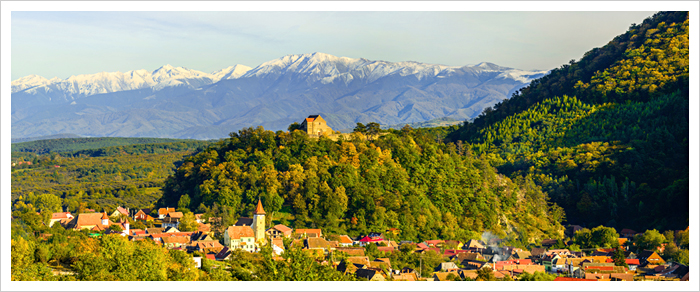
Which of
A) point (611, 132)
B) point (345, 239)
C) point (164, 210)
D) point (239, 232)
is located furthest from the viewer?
point (611, 132)

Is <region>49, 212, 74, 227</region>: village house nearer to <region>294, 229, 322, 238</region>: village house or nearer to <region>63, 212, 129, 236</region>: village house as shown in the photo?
<region>63, 212, 129, 236</region>: village house

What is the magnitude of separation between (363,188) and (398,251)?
11675 mm

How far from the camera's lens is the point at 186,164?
68.9 meters

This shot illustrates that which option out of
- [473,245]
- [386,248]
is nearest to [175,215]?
[386,248]

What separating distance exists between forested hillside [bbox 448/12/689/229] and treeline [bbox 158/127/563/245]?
5141 millimetres

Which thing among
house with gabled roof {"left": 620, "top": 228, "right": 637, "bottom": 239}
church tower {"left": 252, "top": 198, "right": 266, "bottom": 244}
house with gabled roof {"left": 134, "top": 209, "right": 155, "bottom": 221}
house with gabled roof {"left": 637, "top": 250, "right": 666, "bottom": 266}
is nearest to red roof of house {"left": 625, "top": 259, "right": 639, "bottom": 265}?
house with gabled roof {"left": 637, "top": 250, "right": 666, "bottom": 266}

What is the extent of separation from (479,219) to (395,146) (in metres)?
11.0

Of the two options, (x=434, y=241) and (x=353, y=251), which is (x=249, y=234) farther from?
(x=434, y=241)

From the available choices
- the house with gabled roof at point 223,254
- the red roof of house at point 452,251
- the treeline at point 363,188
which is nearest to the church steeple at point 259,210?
the treeline at point 363,188

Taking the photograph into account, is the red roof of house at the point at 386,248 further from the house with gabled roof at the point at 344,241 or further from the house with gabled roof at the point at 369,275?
the house with gabled roof at the point at 369,275

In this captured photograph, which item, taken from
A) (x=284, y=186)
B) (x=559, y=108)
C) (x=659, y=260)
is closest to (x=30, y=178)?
(x=284, y=186)

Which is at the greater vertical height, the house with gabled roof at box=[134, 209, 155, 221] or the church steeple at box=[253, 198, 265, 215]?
the church steeple at box=[253, 198, 265, 215]

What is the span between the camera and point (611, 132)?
7788 cm

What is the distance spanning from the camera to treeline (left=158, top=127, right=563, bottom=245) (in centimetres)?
5988
